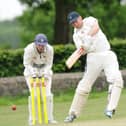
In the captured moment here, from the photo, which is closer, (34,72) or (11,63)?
(34,72)

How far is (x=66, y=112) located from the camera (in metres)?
16.4

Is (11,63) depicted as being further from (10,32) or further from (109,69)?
(10,32)

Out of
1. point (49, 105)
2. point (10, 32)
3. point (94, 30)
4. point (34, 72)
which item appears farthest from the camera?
point (10, 32)

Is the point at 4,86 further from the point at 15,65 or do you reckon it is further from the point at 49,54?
the point at 49,54

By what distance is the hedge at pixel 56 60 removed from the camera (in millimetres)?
22312

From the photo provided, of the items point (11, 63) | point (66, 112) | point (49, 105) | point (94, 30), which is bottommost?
point (66, 112)

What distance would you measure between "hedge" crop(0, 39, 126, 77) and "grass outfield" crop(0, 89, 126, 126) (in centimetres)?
233

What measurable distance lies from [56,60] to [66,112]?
6.74 m

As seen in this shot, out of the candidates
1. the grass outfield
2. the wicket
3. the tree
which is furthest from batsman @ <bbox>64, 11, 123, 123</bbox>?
the tree

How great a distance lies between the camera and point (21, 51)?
890 inches

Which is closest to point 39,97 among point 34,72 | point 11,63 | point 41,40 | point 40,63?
point 34,72

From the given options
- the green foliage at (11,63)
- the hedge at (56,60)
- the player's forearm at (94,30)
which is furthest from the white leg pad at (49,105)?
the green foliage at (11,63)

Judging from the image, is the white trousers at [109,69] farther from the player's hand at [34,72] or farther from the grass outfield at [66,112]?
the player's hand at [34,72]

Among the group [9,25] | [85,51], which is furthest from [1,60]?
[9,25]
